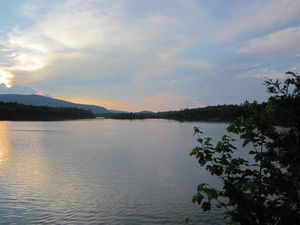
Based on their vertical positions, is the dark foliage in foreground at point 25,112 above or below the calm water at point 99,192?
above

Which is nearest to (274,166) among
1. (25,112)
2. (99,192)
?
(99,192)

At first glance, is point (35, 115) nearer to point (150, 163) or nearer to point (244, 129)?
point (150, 163)

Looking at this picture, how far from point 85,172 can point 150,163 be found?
591 centimetres

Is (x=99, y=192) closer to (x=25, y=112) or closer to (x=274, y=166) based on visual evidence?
(x=274, y=166)

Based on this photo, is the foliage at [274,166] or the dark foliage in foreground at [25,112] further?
the dark foliage in foreground at [25,112]

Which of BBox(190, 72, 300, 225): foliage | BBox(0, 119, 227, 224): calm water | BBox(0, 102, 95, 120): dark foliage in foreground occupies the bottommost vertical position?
BBox(0, 119, 227, 224): calm water

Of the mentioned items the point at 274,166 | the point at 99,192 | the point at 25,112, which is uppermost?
the point at 25,112

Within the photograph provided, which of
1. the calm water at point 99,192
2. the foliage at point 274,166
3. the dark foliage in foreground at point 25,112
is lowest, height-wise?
the calm water at point 99,192

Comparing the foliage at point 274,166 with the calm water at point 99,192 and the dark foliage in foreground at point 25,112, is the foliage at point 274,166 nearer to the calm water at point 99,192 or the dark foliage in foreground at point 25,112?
the calm water at point 99,192

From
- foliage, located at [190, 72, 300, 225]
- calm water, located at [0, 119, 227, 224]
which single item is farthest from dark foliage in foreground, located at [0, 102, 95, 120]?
foliage, located at [190, 72, 300, 225]

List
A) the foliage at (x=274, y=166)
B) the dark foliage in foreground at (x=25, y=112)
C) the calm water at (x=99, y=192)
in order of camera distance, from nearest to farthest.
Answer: the foliage at (x=274, y=166) → the calm water at (x=99, y=192) → the dark foliage in foreground at (x=25, y=112)

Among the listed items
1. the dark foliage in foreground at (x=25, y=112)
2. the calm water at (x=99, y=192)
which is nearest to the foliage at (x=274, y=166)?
the calm water at (x=99, y=192)

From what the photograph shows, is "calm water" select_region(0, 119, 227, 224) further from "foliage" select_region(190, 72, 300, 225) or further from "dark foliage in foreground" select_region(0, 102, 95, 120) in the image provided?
"dark foliage in foreground" select_region(0, 102, 95, 120)

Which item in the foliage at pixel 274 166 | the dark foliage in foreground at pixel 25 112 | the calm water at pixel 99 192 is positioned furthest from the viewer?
the dark foliage in foreground at pixel 25 112
